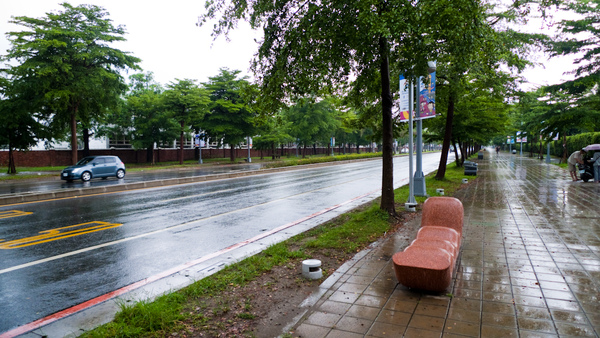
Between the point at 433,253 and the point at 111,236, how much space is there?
6.78m

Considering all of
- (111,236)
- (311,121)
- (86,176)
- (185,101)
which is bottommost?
(111,236)

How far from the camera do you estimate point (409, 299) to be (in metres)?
4.29

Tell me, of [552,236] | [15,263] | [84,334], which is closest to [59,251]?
[15,263]

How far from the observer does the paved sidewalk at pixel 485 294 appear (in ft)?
11.8

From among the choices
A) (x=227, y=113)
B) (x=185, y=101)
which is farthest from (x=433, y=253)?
(x=227, y=113)

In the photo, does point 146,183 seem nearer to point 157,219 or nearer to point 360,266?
point 157,219

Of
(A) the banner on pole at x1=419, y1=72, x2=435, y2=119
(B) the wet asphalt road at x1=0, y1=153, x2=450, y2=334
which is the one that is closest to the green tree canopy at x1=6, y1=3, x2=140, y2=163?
(B) the wet asphalt road at x1=0, y1=153, x2=450, y2=334

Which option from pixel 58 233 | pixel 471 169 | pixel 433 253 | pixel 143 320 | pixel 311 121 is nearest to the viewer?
pixel 143 320

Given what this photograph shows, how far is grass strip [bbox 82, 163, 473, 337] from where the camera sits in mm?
3699

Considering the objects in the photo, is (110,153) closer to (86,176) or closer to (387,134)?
(86,176)

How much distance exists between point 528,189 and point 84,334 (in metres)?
16.5

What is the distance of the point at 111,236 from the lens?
799cm

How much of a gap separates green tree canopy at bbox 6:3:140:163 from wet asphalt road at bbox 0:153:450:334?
1567 cm

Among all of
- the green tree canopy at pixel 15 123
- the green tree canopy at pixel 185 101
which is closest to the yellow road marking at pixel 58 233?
the green tree canopy at pixel 15 123
